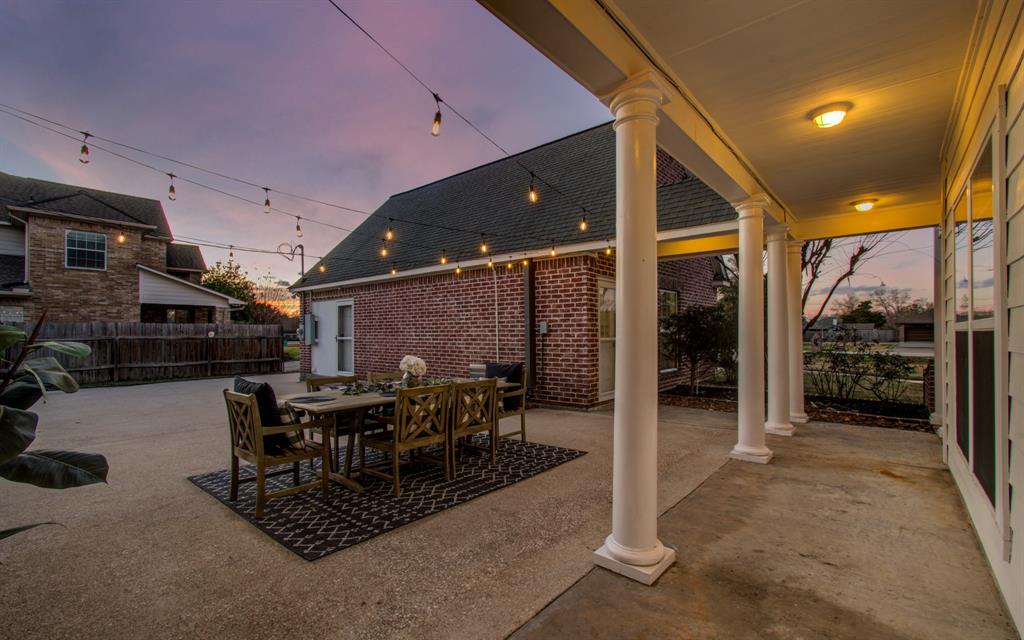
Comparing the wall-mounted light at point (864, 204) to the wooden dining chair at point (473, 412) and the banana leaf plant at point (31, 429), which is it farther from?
the banana leaf plant at point (31, 429)

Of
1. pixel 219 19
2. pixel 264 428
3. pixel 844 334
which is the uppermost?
pixel 219 19

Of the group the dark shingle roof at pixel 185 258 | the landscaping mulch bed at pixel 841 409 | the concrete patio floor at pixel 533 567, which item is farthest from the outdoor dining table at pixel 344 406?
the dark shingle roof at pixel 185 258

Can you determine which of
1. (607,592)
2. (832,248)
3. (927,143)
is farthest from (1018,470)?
(832,248)

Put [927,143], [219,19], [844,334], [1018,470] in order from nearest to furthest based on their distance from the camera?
[1018,470] < [927,143] < [219,19] < [844,334]

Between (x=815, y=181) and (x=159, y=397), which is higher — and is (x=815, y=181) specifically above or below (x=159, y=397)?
above

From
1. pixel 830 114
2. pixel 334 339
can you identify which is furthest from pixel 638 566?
pixel 334 339

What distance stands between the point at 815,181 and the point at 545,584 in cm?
467

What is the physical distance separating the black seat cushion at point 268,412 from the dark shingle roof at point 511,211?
16.2 feet

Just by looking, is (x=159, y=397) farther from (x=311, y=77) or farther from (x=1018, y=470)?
(x=1018, y=470)

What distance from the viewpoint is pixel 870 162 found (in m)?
4.04

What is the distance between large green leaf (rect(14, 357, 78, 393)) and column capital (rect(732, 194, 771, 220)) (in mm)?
4902

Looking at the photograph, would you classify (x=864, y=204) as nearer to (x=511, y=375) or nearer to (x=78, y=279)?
(x=511, y=375)

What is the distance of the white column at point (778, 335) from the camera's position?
5.30 meters

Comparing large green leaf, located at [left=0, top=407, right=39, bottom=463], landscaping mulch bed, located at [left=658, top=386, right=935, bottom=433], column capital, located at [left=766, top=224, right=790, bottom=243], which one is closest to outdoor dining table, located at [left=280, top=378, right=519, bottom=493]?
large green leaf, located at [left=0, top=407, right=39, bottom=463]
